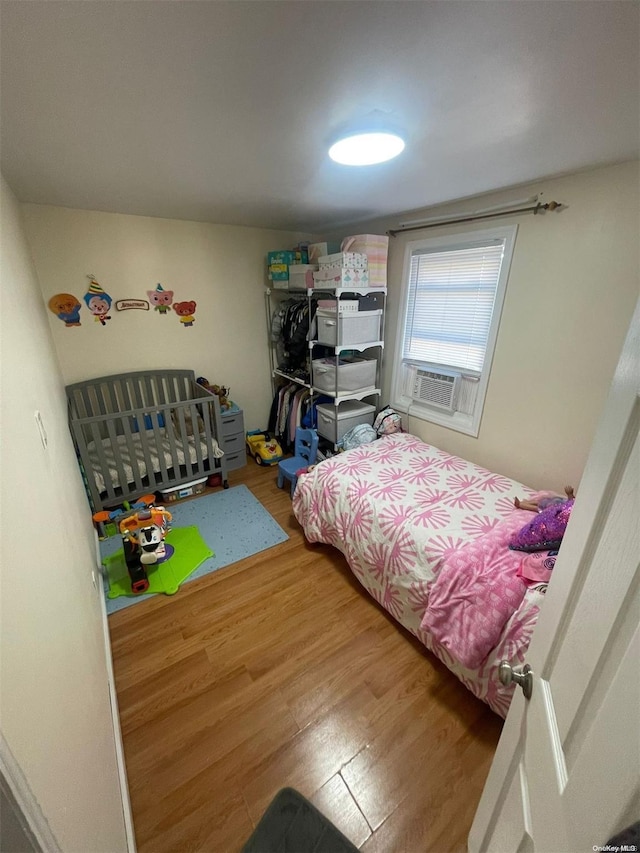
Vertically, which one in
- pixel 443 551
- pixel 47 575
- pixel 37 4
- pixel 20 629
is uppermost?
pixel 37 4

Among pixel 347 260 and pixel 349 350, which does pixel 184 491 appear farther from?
pixel 347 260

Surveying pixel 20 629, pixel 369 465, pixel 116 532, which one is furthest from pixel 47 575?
pixel 116 532

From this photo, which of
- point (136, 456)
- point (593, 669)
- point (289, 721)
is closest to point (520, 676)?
point (593, 669)

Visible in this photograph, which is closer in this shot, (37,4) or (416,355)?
(37,4)

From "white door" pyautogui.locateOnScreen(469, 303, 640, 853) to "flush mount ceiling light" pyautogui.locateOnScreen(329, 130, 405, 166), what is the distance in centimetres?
118

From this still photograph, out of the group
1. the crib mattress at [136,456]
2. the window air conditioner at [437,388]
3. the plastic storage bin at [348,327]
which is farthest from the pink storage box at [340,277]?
the crib mattress at [136,456]

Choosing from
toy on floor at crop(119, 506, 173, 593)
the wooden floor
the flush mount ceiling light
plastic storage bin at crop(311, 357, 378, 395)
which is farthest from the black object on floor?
the flush mount ceiling light

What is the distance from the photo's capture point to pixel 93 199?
2238 mm

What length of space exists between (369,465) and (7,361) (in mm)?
1923

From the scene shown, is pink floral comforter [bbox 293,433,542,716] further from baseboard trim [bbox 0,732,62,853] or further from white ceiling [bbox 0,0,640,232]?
white ceiling [bbox 0,0,640,232]

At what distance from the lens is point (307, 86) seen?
37.5 inches

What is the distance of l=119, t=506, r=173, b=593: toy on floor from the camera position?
2.00 m

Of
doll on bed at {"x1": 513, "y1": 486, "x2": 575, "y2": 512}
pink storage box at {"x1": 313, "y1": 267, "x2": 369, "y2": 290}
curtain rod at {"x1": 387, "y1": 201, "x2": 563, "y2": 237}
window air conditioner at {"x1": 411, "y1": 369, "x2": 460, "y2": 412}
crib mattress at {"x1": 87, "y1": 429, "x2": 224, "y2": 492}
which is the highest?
curtain rod at {"x1": 387, "y1": 201, "x2": 563, "y2": 237}

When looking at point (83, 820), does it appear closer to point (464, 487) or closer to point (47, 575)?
point (47, 575)
